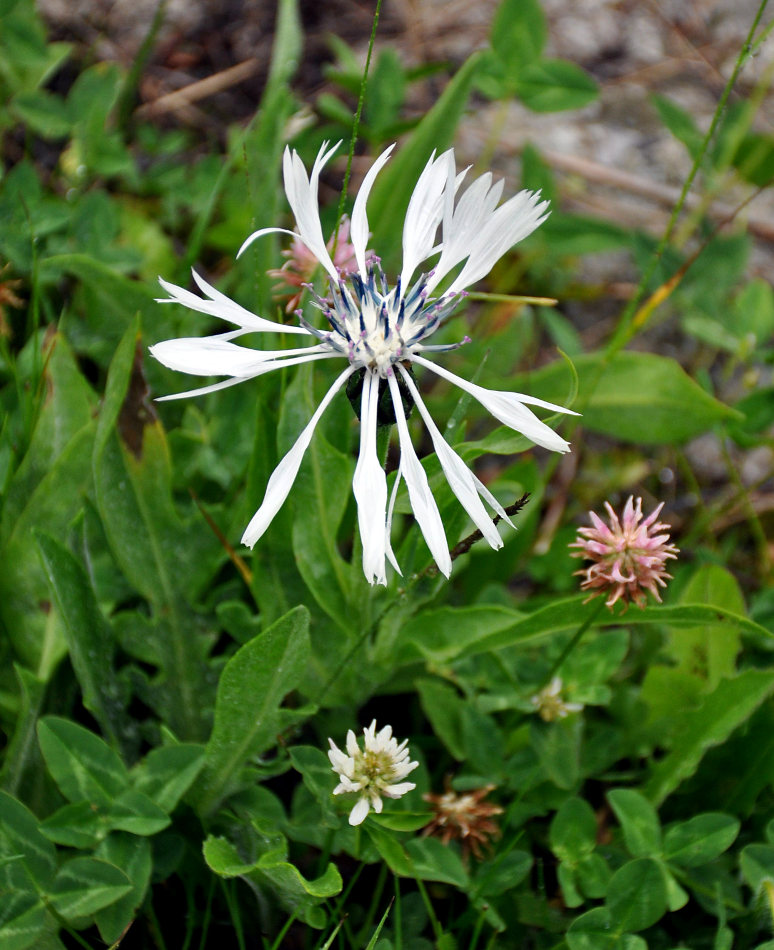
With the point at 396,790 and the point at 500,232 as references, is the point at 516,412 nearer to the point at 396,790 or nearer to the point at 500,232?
the point at 500,232

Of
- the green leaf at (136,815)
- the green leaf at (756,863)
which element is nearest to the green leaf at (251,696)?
the green leaf at (136,815)

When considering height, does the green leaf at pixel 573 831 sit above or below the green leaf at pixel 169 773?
below

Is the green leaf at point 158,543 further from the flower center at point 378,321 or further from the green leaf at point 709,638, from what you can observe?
the green leaf at point 709,638

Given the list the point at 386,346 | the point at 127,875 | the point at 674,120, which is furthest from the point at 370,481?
the point at 674,120

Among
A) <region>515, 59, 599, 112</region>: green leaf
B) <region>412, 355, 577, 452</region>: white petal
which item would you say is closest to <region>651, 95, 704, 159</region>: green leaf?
<region>515, 59, 599, 112</region>: green leaf

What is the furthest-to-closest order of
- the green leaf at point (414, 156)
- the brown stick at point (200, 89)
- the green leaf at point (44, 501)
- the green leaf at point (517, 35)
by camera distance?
the brown stick at point (200, 89), the green leaf at point (517, 35), the green leaf at point (414, 156), the green leaf at point (44, 501)

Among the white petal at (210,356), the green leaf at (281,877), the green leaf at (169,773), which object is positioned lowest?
the green leaf at (281,877)
